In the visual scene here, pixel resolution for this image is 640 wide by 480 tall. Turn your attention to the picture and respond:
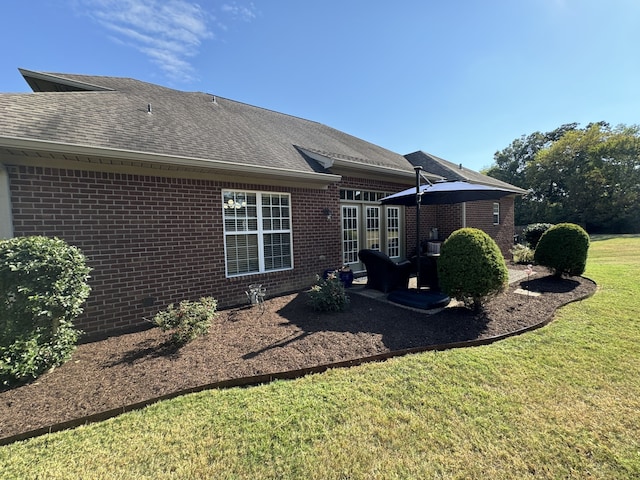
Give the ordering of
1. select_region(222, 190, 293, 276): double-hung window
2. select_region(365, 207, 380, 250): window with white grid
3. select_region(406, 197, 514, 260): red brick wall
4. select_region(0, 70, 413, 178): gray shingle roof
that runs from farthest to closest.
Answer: select_region(406, 197, 514, 260): red brick wall, select_region(365, 207, 380, 250): window with white grid, select_region(222, 190, 293, 276): double-hung window, select_region(0, 70, 413, 178): gray shingle roof

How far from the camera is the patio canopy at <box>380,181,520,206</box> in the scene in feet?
20.6

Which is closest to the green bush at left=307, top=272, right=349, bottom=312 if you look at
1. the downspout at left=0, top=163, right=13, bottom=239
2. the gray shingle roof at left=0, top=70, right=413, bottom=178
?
the gray shingle roof at left=0, top=70, right=413, bottom=178

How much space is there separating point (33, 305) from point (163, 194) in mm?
2721

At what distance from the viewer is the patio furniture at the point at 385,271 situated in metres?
6.90

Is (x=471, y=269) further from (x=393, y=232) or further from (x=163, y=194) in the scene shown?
(x=163, y=194)

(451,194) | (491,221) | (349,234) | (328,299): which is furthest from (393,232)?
(491,221)

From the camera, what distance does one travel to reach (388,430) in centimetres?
259

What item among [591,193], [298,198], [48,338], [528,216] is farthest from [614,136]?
[48,338]

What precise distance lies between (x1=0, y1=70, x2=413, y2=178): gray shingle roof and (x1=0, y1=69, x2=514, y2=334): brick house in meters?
0.04

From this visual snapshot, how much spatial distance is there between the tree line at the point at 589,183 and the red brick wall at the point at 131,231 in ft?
128

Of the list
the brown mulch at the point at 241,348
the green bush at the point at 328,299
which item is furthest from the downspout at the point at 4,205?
the green bush at the point at 328,299

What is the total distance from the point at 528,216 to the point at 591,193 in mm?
6743

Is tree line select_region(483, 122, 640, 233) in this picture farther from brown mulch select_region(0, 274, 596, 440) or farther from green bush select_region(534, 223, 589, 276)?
brown mulch select_region(0, 274, 596, 440)

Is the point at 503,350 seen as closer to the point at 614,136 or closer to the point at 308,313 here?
the point at 308,313
